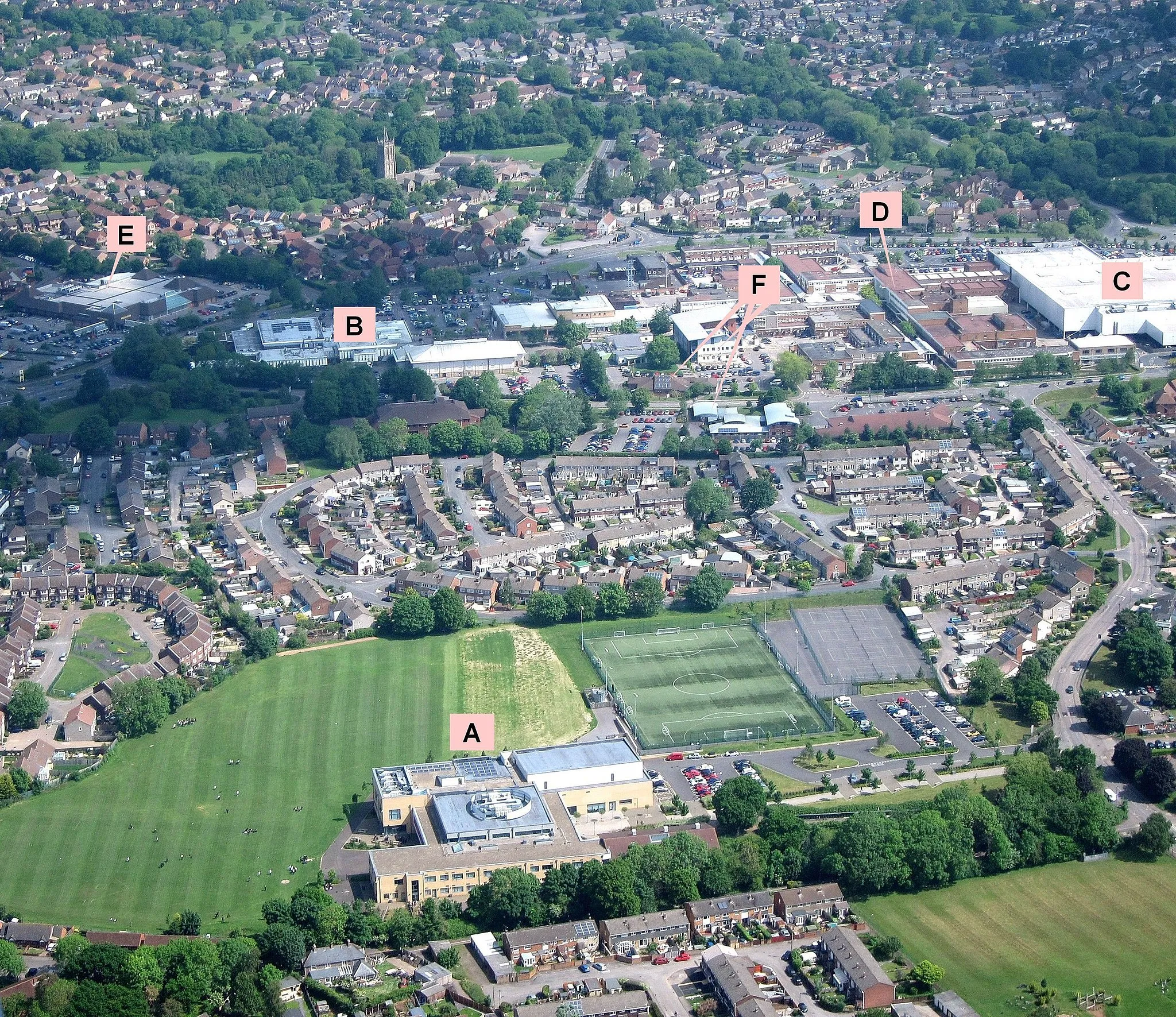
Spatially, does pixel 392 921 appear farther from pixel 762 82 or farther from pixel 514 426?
pixel 762 82

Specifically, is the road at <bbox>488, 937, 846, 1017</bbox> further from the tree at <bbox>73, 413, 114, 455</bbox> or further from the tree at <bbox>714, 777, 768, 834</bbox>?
the tree at <bbox>73, 413, 114, 455</bbox>

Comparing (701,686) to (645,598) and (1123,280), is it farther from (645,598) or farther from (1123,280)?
(1123,280)

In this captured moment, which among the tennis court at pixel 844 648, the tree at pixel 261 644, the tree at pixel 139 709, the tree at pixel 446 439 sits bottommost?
the tree at pixel 446 439

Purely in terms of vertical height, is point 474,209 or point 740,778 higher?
point 740,778

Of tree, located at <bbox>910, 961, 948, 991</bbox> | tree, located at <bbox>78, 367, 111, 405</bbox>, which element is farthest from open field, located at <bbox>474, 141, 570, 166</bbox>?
tree, located at <bbox>910, 961, 948, 991</bbox>

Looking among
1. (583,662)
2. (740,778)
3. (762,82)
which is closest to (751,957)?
(740,778)

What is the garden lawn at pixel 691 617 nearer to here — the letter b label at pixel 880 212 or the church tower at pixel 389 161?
the letter b label at pixel 880 212

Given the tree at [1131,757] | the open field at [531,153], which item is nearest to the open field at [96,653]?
the tree at [1131,757]
